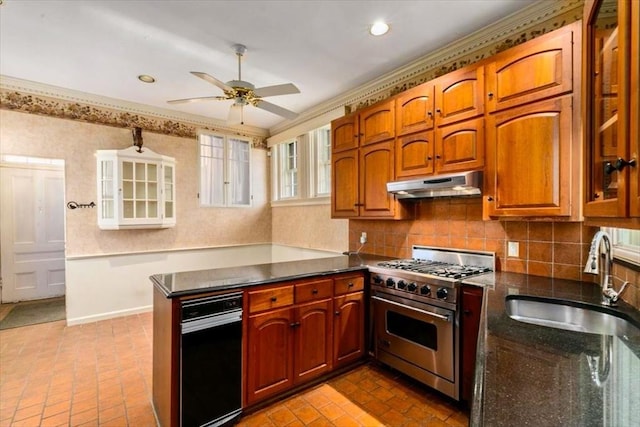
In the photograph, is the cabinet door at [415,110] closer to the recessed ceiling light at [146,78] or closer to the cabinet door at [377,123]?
the cabinet door at [377,123]

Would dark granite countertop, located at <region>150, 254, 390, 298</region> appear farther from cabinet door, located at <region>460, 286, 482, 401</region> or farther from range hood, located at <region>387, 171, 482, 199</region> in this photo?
cabinet door, located at <region>460, 286, 482, 401</region>

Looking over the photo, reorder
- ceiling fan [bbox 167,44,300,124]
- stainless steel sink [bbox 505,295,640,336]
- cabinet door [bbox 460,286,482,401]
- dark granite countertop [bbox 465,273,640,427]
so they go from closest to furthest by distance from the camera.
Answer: dark granite countertop [bbox 465,273,640,427] → stainless steel sink [bbox 505,295,640,336] → cabinet door [bbox 460,286,482,401] → ceiling fan [bbox 167,44,300,124]

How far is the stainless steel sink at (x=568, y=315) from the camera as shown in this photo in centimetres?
141

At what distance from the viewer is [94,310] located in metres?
3.97

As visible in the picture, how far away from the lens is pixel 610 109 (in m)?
1.00

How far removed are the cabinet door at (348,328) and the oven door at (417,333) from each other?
0.15 m

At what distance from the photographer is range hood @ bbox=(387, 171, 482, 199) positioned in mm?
2213

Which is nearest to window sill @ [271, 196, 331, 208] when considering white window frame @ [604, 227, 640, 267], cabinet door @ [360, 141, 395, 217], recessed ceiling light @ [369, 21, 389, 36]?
cabinet door @ [360, 141, 395, 217]

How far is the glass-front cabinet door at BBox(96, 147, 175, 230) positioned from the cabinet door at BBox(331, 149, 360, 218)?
2.54 m

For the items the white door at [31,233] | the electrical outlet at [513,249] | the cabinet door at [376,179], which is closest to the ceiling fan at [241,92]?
the cabinet door at [376,179]

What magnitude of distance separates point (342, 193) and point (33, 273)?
17.1 ft

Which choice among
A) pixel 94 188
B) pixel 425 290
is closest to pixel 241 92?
pixel 425 290

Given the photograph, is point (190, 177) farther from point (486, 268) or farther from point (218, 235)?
point (486, 268)

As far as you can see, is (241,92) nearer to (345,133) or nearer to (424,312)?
(345,133)
